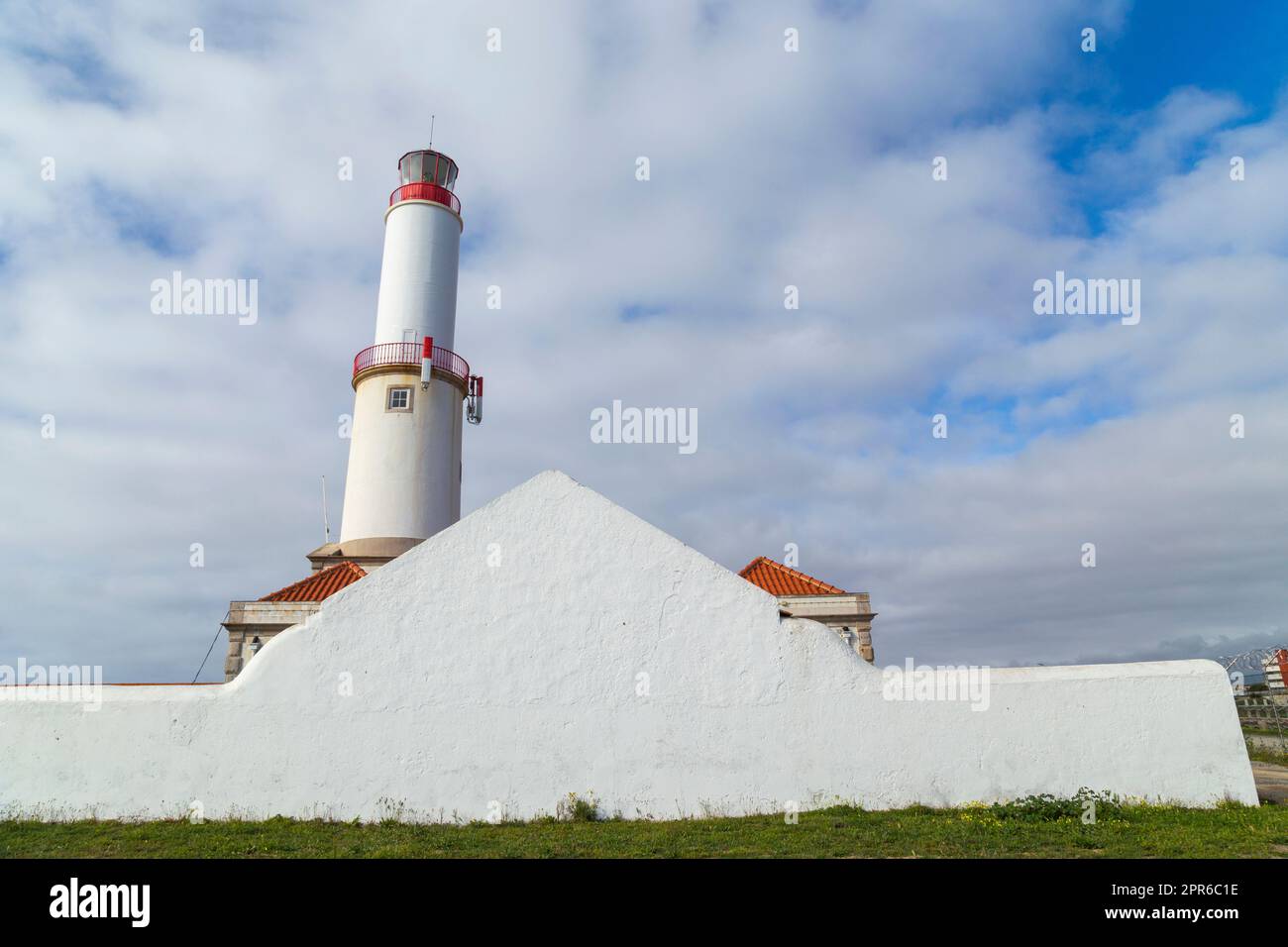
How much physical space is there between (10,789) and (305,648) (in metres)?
4.22

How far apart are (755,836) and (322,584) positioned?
12.4m

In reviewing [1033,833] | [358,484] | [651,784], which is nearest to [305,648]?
[651,784]

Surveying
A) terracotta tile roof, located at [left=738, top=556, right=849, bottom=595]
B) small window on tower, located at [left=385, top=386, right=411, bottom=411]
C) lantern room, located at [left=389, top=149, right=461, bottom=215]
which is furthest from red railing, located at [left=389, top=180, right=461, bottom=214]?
terracotta tile roof, located at [left=738, top=556, right=849, bottom=595]

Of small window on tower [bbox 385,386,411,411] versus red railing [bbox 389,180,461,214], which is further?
red railing [bbox 389,180,461,214]

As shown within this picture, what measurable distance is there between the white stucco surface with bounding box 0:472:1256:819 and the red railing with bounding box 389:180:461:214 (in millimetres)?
16088

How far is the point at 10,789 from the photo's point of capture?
1013cm

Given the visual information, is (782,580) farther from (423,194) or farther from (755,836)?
(423,194)

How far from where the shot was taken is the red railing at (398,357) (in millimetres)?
21234

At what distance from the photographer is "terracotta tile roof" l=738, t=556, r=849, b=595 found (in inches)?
715

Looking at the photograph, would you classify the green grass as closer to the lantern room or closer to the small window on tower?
the small window on tower

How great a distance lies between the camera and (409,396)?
2095cm

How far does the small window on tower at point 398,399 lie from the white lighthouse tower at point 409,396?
0.03m
